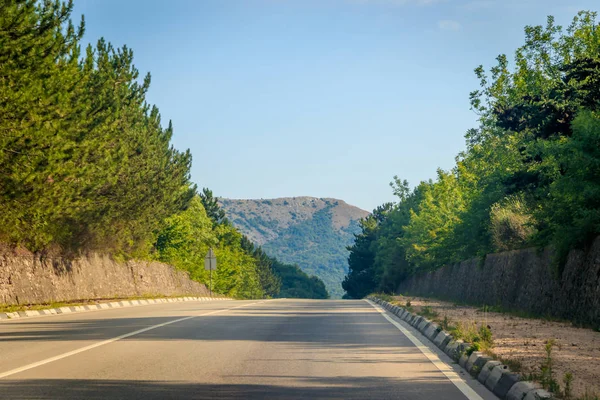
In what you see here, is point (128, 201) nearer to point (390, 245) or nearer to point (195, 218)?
point (195, 218)

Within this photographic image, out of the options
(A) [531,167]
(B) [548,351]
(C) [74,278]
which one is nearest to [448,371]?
(B) [548,351]

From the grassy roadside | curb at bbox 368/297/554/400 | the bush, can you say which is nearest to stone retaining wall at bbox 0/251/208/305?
the bush

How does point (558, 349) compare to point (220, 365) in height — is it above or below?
above

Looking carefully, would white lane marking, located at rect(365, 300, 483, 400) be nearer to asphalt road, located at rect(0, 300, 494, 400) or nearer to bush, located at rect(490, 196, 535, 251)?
asphalt road, located at rect(0, 300, 494, 400)

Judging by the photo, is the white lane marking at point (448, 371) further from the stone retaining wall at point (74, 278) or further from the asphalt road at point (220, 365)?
the stone retaining wall at point (74, 278)

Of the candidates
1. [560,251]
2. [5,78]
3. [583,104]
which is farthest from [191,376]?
[5,78]

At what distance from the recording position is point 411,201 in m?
115

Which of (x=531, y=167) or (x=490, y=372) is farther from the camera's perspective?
(x=531, y=167)

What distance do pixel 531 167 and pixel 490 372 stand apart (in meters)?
21.8

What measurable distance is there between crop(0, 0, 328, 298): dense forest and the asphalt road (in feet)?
33.4

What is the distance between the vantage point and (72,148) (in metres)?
30.0

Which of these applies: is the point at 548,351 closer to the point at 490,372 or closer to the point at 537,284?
the point at 490,372

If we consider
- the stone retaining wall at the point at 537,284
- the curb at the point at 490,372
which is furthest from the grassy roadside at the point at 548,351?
the stone retaining wall at the point at 537,284

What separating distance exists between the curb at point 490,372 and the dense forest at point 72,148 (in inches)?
642
